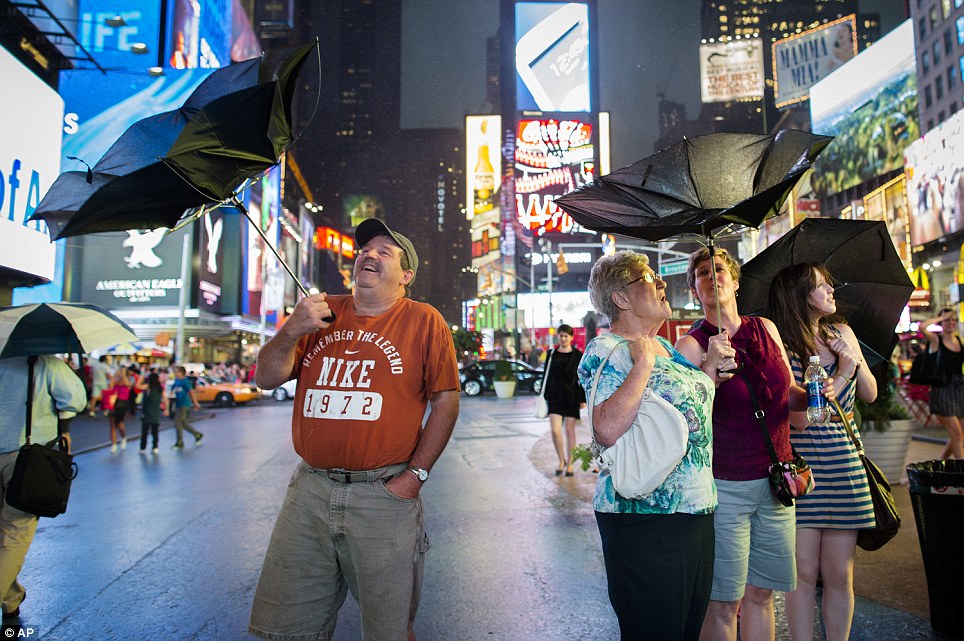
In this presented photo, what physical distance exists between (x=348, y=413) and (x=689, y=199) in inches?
71.0

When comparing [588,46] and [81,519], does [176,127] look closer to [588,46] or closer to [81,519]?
[81,519]

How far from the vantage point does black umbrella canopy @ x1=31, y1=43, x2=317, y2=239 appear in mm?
2285

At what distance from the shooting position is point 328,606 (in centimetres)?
253

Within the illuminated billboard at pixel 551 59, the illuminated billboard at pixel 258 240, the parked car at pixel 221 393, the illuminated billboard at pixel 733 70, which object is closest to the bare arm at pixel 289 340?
the parked car at pixel 221 393

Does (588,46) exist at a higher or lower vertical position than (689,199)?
higher

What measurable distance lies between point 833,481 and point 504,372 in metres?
23.8

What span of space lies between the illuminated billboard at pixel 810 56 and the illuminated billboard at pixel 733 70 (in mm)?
10703

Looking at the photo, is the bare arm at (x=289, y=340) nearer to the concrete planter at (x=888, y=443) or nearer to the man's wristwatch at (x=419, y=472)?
the man's wristwatch at (x=419, y=472)

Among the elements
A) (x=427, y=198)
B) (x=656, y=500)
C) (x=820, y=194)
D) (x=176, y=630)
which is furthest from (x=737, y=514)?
(x=427, y=198)

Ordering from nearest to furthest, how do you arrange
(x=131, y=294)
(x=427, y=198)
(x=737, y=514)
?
(x=737, y=514) < (x=131, y=294) < (x=427, y=198)

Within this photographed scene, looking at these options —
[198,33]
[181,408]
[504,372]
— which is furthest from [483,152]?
[181,408]

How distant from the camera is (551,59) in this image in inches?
2157

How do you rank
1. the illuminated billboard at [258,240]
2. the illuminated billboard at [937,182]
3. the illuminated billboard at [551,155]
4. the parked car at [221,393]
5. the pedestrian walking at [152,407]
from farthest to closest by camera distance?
the illuminated billboard at [551,155] → the illuminated billboard at [258,240] → the illuminated billboard at [937,182] → the parked car at [221,393] → the pedestrian walking at [152,407]

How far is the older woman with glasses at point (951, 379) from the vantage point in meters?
7.56
